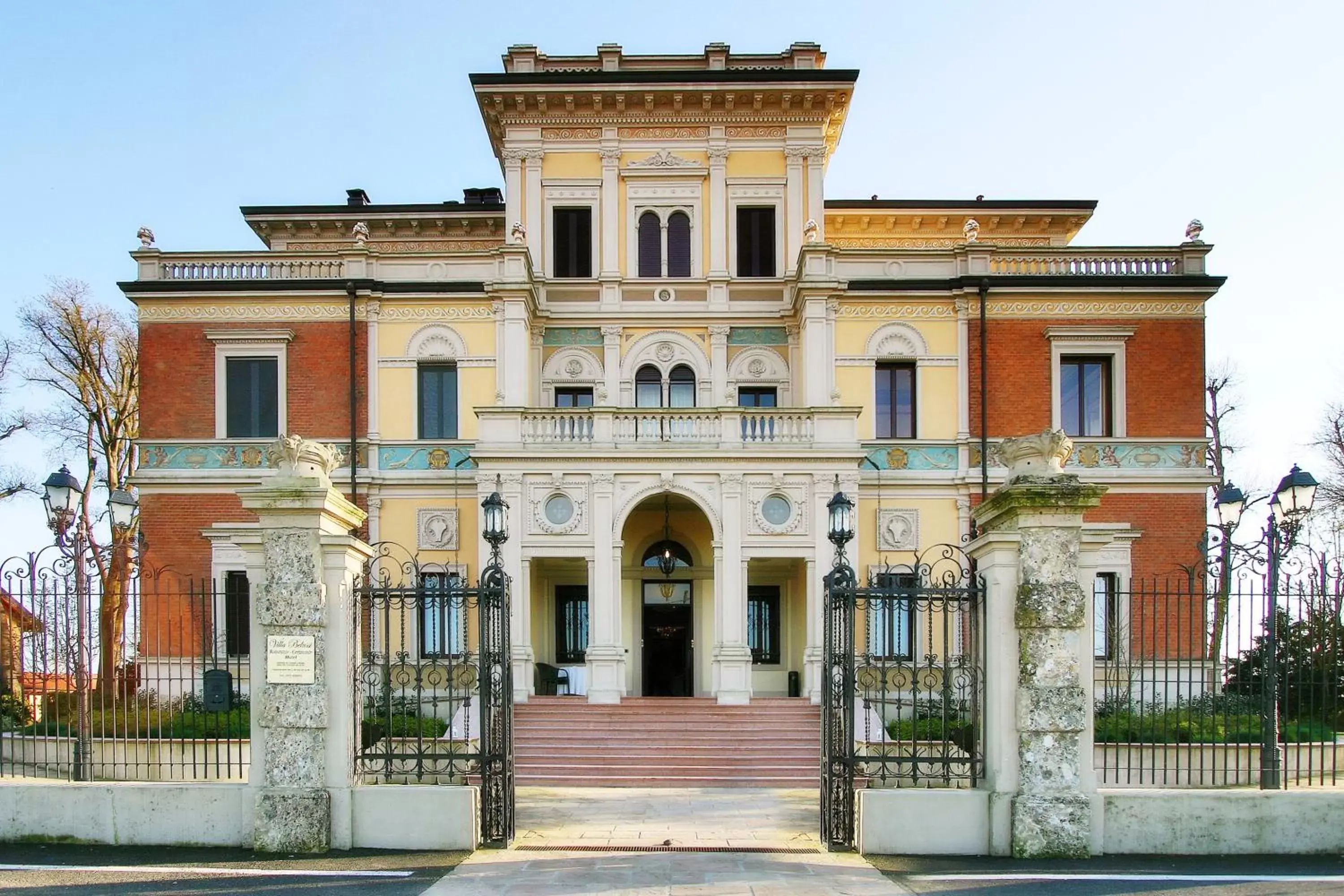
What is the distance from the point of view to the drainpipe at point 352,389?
2461 cm

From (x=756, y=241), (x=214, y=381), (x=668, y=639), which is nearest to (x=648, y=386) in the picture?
(x=756, y=241)

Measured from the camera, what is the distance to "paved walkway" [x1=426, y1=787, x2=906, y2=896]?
999cm

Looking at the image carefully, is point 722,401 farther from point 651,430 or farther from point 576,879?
point 576,879

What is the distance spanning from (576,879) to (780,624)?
15738mm

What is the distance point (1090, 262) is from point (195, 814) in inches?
839

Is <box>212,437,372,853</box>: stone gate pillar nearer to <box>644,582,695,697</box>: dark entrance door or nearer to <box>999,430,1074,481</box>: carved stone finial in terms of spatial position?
<box>999,430,1074,481</box>: carved stone finial

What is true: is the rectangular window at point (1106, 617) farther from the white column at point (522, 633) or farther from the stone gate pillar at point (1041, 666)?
the white column at point (522, 633)

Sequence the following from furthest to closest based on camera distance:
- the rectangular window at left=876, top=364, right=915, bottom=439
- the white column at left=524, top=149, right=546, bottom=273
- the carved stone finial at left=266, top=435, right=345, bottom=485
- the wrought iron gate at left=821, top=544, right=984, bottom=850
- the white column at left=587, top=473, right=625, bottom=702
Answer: the white column at left=524, top=149, right=546, bottom=273 < the rectangular window at left=876, top=364, right=915, bottom=439 < the white column at left=587, top=473, right=625, bottom=702 < the wrought iron gate at left=821, top=544, right=984, bottom=850 < the carved stone finial at left=266, top=435, right=345, bottom=485

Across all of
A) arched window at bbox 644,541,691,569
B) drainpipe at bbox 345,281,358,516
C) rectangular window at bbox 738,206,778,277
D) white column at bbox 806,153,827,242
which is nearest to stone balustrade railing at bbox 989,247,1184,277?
white column at bbox 806,153,827,242

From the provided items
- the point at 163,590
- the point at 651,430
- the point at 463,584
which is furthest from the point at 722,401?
the point at 463,584

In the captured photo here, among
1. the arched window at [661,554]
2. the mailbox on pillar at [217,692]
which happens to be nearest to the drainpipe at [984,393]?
the arched window at [661,554]

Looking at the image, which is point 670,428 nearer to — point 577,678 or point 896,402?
point 896,402

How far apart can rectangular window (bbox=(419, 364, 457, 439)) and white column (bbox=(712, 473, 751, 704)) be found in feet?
21.4

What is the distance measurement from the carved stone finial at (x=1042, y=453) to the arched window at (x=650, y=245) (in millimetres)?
16757
